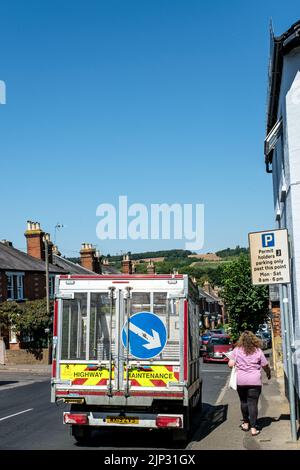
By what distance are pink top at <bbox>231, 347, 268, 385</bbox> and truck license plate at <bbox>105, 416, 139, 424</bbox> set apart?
6.30 feet

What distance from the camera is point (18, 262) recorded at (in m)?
41.3

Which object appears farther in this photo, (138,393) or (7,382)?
(7,382)

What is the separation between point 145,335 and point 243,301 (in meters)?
30.5

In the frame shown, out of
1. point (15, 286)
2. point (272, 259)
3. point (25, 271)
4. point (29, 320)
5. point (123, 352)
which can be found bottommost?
point (123, 352)

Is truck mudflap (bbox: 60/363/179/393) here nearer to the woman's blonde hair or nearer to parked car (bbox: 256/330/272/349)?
the woman's blonde hair

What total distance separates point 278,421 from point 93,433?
11.8 feet

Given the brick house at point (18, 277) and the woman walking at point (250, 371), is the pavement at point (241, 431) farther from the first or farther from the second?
the brick house at point (18, 277)

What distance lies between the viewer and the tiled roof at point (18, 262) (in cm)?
3931

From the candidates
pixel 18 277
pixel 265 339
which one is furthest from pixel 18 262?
pixel 265 339

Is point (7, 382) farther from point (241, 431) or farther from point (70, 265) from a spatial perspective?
point (70, 265)

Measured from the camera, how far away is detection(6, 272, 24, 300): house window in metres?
39.0
